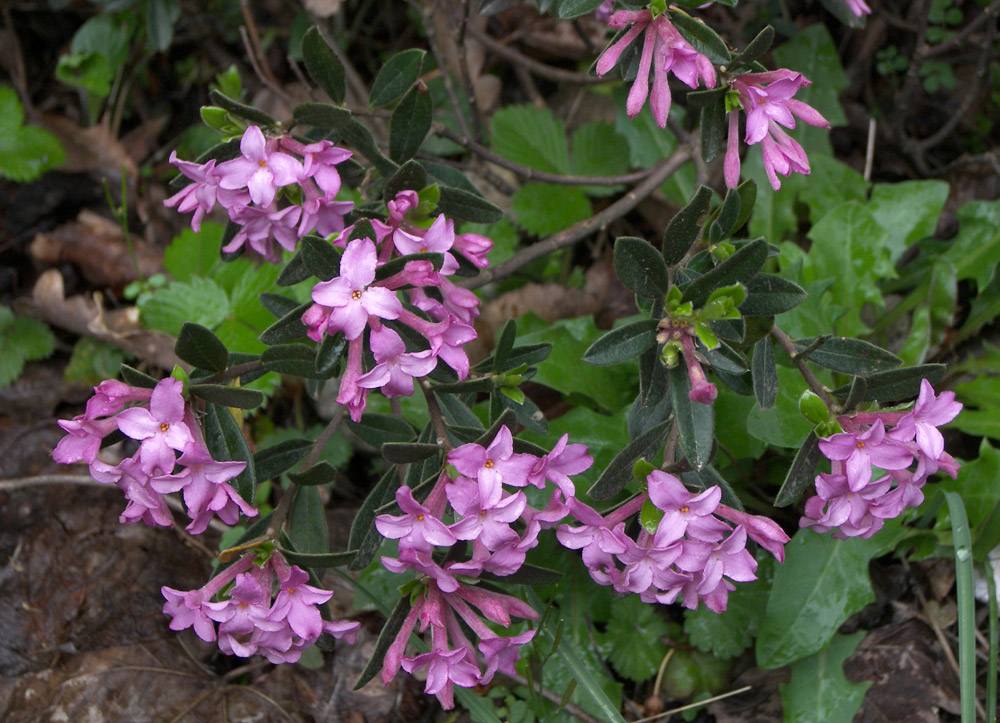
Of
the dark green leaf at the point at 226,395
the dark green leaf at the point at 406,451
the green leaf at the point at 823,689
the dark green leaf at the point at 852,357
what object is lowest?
the green leaf at the point at 823,689

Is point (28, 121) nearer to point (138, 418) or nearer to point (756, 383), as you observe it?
point (138, 418)

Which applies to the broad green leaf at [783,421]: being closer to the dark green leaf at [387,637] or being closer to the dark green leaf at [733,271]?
the dark green leaf at [733,271]

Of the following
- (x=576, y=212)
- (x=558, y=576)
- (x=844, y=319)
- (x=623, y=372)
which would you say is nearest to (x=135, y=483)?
(x=558, y=576)

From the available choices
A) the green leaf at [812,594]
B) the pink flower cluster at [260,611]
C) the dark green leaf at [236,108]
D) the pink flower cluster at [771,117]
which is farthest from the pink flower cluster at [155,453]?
the green leaf at [812,594]

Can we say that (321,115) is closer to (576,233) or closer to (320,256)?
(320,256)

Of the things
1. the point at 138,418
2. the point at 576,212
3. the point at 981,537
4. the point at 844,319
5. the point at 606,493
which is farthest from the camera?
the point at 576,212

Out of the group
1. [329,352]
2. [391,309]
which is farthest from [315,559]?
[391,309]
